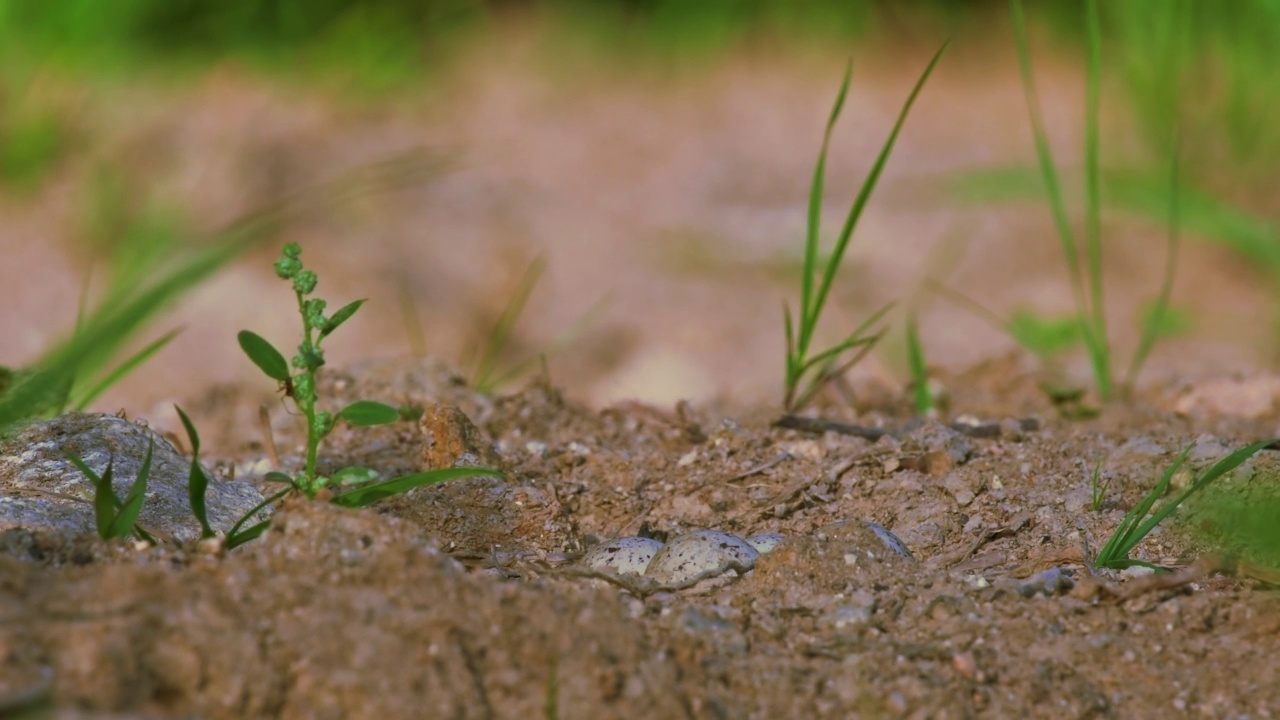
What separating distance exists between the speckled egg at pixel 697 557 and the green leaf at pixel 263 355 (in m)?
0.42

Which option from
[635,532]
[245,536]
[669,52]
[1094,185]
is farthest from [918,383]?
[669,52]

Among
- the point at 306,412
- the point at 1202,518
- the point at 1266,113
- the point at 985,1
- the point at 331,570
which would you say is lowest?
the point at 1202,518

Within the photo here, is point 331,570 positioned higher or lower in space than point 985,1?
lower

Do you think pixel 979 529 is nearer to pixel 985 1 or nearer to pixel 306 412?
pixel 306 412

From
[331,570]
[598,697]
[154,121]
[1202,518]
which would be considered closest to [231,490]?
[331,570]

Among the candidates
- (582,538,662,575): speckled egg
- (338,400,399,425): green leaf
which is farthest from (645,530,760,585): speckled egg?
(338,400,399,425): green leaf

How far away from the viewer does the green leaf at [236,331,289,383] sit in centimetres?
128

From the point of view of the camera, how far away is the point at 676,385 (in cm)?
338

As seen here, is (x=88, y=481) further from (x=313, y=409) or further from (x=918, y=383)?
(x=918, y=383)

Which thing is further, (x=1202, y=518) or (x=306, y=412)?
(x=1202, y=518)

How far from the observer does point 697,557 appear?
4.32 feet

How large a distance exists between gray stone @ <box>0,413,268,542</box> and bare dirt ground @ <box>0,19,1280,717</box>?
0.15 metres

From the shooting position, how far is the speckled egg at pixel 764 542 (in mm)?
1366

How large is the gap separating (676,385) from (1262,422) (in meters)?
1.57
